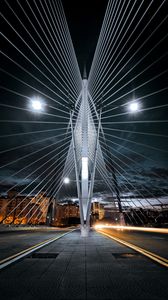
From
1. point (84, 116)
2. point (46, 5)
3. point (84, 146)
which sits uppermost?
point (46, 5)

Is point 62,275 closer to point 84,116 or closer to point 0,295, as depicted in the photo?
point 0,295

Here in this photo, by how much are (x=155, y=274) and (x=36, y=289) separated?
8.69ft

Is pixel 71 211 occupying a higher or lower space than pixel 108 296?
higher

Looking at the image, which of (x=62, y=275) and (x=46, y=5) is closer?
(x=62, y=275)

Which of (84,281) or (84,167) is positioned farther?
(84,167)

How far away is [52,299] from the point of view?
143 inches

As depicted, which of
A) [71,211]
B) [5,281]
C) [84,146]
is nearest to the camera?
[5,281]

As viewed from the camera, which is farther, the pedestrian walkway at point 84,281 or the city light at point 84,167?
the city light at point 84,167

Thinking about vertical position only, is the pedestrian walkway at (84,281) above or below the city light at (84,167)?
below

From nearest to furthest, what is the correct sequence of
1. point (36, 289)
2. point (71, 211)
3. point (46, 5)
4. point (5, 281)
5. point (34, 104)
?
point (36, 289), point (5, 281), point (46, 5), point (34, 104), point (71, 211)

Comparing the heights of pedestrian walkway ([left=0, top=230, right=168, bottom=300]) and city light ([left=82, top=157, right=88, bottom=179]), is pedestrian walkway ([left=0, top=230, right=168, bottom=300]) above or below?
below

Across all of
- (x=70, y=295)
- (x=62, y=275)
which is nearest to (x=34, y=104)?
(x=62, y=275)

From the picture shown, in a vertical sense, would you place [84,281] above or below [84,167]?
below

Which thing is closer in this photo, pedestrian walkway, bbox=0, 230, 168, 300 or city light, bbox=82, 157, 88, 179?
pedestrian walkway, bbox=0, 230, 168, 300
